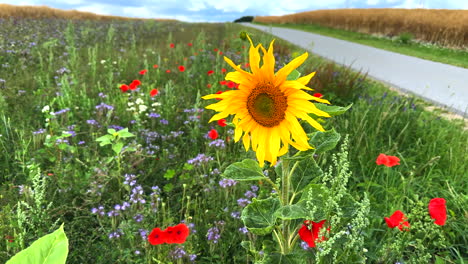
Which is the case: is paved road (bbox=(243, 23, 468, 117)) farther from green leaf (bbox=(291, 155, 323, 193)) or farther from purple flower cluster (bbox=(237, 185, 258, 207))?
green leaf (bbox=(291, 155, 323, 193))

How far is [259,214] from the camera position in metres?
1.57

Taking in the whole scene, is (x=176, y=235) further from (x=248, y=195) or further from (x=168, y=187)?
(x=168, y=187)

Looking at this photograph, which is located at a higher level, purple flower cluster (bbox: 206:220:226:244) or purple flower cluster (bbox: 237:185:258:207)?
purple flower cluster (bbox: 237:185:258:207)

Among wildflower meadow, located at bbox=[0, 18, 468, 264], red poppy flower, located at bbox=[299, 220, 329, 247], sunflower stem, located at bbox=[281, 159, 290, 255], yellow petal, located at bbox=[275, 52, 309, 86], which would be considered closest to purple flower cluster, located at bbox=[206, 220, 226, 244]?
wildflower meadow, located at bbox=[0, 18, 468, 264]

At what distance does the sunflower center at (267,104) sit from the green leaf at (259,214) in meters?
0.39

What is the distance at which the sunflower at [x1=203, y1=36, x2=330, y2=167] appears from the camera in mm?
1254

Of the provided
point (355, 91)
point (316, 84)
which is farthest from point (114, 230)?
point (355, 91)

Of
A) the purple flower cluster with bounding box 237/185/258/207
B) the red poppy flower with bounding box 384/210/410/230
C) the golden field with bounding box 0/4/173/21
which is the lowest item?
the purple flower cluster with bounding box 237/185/258/207

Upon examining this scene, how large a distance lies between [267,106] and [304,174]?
52cm

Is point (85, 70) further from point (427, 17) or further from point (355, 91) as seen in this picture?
point (427, 17)

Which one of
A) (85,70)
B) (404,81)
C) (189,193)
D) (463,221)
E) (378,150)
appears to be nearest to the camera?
(463,221)

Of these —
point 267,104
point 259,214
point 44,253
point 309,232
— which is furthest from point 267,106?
point 44,253

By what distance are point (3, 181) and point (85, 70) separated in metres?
3.30

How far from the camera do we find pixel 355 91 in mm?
4922
